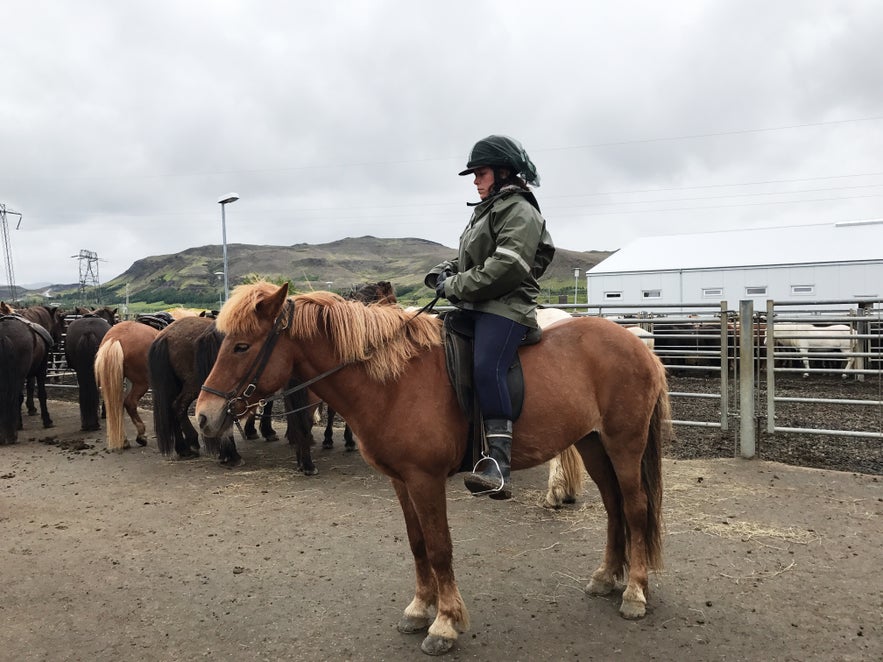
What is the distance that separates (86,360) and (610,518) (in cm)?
884

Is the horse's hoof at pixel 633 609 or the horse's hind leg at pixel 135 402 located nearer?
the horse's hoof at pixel 633 609

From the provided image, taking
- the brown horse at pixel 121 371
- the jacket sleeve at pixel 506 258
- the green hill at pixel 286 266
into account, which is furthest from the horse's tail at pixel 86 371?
the green hill at pixel 286 266

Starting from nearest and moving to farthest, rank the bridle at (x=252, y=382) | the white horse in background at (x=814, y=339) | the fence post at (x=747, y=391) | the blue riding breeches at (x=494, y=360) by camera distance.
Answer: the bridle at (x=252, y=382)
the blue riding breeches at (x=494, y=360)
the fence post at (x=747, y=391)
the white horse in background at (x=814, y=339)

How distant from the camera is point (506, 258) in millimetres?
2850

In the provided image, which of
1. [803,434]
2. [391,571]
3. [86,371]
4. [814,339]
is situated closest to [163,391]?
[86,371]

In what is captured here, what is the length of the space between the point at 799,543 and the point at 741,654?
5.76 ft

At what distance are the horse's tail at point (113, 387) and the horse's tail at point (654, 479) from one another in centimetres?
729

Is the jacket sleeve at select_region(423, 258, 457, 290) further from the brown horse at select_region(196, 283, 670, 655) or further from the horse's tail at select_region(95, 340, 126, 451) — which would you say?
the horse's tail at select_region(95, 340, 126, 451)

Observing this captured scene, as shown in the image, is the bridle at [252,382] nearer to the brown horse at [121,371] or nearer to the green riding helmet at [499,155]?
the green riding helmet at [499,155]

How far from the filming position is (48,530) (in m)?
4.82

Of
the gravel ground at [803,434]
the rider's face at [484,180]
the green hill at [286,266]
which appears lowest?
the gravel ground at [803,434]

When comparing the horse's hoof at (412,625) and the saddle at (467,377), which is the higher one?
the saddle at (467,377)

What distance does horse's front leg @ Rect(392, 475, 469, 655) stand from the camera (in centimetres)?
283

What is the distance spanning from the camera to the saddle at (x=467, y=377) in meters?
2.94
